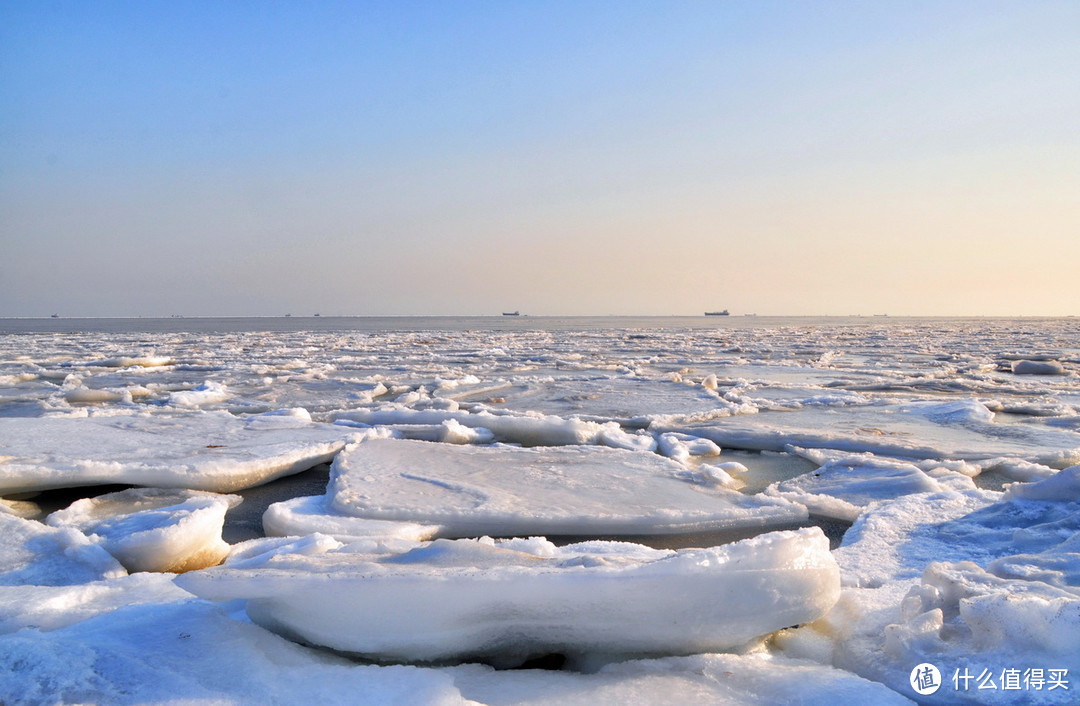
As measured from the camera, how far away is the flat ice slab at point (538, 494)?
7.98ft

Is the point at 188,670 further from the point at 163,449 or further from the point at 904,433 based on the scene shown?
the point at 904,433

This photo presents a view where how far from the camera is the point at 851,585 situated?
1.75 m

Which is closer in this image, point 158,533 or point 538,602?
point 538,602

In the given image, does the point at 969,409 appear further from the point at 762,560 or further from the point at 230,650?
the point at 230,650

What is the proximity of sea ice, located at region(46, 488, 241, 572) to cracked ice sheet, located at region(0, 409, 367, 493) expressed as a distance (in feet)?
1.16

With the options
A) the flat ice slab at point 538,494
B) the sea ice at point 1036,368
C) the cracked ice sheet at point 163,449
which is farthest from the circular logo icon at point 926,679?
the sea ice at point 1036,368

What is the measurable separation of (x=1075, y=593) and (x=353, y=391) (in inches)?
223

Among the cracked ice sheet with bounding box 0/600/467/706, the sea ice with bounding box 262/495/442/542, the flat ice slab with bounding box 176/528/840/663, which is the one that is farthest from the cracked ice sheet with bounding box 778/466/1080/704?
the sea ice with bounding box 262/495/442/542

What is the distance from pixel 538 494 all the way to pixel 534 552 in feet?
2.62

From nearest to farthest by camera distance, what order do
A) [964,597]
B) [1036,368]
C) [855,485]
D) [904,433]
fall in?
[964,597], [855,485], [904,433], [1036,368]

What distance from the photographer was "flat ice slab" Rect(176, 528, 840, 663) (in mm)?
1246

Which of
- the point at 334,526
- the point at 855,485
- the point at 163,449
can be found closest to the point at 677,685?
the point at 334,526

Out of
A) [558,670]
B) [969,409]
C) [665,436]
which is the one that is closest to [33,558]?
[558,670]

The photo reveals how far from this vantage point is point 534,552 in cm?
196
